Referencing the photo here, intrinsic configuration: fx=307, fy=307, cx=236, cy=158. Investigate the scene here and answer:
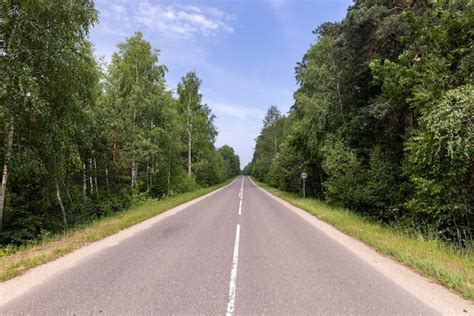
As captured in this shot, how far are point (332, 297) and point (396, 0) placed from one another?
53.7 feet

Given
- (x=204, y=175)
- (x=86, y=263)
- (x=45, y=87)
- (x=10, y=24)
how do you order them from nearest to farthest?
(x=86, y=263) → (x=10, y=24) → (x=45, y=87) → (x=204, y=175)

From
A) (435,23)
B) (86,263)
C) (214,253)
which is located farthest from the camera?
(435,23)

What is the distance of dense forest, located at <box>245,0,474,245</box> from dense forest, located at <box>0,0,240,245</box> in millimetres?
11901

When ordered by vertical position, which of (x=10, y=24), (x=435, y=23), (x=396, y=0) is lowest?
(x=10, y=24)

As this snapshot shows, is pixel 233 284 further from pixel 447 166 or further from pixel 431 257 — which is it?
pixel 447 166

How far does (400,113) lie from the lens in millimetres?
15531

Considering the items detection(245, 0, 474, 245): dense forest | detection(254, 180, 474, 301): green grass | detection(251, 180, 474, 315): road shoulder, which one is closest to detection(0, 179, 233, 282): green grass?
detection(251, 180, 474, 315): road shoulder

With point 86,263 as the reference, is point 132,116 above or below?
above

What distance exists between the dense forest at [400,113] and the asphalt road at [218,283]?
5.09 m

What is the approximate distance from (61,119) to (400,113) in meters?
15.2

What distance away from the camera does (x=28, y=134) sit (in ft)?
35.8

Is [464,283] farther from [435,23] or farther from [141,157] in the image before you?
[141,157]

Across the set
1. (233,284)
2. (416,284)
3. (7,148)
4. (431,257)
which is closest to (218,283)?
(233,284)

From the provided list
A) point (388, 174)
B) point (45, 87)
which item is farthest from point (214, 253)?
point (388, 174)
